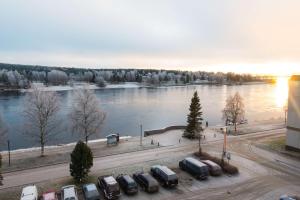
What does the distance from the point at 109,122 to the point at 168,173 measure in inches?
1418

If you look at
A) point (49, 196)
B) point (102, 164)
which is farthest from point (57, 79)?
point (49, 196)

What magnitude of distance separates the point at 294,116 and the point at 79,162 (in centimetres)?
2375

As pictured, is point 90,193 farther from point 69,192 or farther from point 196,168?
point 196,168

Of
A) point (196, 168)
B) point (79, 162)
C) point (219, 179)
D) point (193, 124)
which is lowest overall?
point (219, 179)

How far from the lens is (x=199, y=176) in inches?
904

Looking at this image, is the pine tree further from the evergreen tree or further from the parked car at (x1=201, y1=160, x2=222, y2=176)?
the evergreen tree

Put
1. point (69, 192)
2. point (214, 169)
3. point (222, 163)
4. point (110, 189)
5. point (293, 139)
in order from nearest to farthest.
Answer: point (69, 192) → point (110, 189) → point (214, 169) → point (222, 163) → point (293, 139)

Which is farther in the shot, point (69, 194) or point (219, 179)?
point (219, 179)

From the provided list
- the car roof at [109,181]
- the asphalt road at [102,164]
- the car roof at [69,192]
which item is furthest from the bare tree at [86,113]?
the car roof at [69,192]

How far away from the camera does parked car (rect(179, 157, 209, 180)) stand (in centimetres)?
2297

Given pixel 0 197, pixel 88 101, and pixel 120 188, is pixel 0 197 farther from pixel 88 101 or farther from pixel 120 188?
pixel 88 101

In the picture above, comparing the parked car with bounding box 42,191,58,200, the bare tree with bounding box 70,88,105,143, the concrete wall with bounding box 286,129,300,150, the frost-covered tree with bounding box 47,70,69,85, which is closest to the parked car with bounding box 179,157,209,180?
the parked car with bounding box 42,191,58,200

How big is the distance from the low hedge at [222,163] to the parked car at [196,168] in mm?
2427

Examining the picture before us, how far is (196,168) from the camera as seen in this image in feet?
77.0
